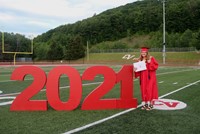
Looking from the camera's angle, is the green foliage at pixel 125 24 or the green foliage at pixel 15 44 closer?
the green foliage at pixel 15 44

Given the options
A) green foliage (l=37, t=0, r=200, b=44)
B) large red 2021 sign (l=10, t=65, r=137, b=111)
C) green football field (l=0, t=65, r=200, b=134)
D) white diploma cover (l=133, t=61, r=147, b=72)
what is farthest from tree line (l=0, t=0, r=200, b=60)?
green football field (l=0, t=65, r=200, b=134)

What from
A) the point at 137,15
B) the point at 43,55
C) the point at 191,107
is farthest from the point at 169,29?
the point at 191,107

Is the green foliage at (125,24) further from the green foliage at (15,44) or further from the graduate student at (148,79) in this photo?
the graduate student at (148,79)

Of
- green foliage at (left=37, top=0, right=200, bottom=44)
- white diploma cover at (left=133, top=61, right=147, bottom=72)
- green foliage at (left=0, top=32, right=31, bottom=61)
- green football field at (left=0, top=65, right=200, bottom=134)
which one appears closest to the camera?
green football field at (left=0, top=65, right=200, bottom=134)

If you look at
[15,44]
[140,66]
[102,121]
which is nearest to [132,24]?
[15,44]

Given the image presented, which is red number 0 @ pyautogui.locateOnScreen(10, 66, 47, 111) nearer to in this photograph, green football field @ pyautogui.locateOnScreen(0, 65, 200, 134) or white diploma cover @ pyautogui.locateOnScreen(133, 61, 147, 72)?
green football field @ pyautogui.locateOnScreen(0, 65, 200, 134)

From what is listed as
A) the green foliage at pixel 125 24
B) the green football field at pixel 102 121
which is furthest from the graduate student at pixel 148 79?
the green foliage at pixel 125 24

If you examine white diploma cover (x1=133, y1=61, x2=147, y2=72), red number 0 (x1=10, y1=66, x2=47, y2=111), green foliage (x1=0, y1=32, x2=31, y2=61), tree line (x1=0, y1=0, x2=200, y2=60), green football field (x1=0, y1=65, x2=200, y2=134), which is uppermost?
tree line (x1=0, y1=0, x2=200, y2=60)

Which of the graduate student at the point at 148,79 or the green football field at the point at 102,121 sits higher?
the graduate student at the point at 148,79

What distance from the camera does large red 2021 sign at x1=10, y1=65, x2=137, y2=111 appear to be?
7098mm

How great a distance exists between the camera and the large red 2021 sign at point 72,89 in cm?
710

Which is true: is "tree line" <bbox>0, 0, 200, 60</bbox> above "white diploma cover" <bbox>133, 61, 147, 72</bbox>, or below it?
above

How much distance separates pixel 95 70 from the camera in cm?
739

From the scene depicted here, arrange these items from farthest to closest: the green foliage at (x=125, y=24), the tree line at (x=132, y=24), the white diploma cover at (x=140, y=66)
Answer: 1. the green foliage at (x=125, y=24)
2. the tree line at (x=132, y=24)
3. the white diploma cover at (x=140, y=66)
